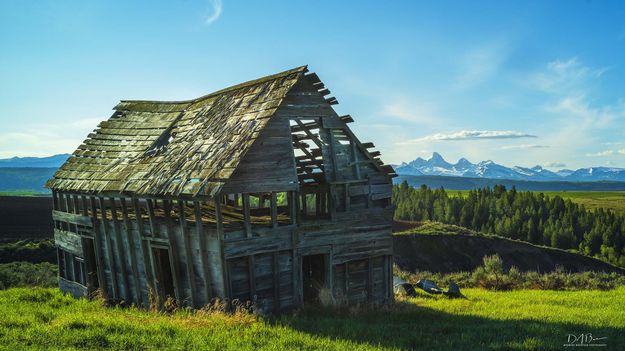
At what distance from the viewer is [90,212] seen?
19.4 metres

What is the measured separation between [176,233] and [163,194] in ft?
4.20

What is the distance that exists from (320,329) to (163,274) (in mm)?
6726

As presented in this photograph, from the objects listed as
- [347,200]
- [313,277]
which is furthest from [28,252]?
→ [347,200]

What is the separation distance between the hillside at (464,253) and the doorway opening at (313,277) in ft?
97.7

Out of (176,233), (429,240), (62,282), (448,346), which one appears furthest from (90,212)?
(429,240)

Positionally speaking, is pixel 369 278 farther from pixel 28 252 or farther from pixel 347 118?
pixel 28 252

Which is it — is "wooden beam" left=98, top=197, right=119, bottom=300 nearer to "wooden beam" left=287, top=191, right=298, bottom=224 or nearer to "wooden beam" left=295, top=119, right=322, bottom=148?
"wooden beam" left=287, top=191, right=298, bottom=224

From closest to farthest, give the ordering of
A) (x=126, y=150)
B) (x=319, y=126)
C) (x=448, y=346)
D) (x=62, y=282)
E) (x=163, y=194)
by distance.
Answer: (x=448, y=346) → (x=163, y=194) → (x=319, y=126) → (x=126, y=150) → (x=62, y=282)

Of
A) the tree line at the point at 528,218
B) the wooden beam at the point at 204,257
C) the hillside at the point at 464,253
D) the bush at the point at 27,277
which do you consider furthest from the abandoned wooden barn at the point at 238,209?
the tree line at the point at 528,218

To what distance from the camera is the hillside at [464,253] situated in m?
49.1

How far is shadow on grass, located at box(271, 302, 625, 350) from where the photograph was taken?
980cm

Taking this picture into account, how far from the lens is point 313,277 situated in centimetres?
1702

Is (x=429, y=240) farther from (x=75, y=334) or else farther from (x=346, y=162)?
(x=75, y=334)

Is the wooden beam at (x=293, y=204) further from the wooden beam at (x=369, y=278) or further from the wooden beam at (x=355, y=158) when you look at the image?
the wooden beam at (x=369, y=278)
